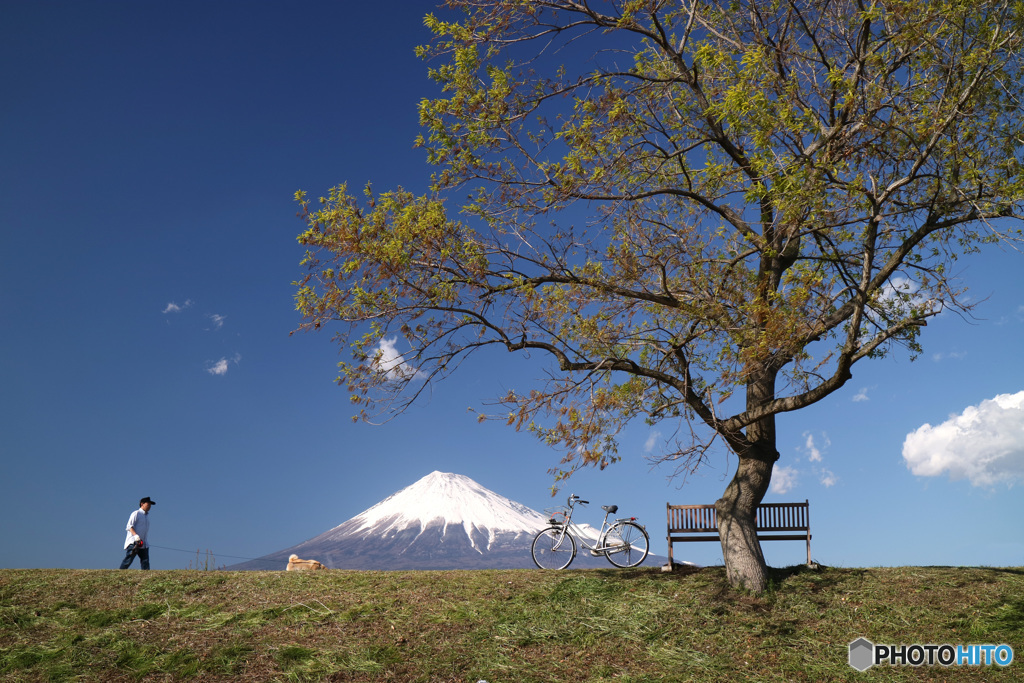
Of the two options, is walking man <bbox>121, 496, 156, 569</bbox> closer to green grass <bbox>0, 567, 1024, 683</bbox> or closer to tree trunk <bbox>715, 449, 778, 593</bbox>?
green grass <bbox>0, 567, 1024, 683</bbox>

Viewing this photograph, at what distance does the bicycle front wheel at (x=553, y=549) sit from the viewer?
44.2 ft

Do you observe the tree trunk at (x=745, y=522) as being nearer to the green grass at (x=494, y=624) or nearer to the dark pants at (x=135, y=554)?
the green grass at (x=494, y=624)

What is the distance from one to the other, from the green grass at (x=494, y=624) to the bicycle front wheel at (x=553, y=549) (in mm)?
1241

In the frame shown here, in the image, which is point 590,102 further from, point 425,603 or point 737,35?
point 425,603

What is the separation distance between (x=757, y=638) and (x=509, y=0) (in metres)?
10.00

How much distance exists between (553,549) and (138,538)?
9.31 metres

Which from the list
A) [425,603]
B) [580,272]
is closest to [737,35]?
[580,272]

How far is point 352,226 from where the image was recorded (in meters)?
9.69

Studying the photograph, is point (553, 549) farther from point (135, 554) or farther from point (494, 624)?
point (135, 554)

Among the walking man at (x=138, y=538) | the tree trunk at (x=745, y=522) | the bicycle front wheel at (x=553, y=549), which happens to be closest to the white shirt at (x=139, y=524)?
the walking man at (x=138, y=538)

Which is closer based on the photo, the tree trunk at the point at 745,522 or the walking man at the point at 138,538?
the tree trunk at the point at 745,522

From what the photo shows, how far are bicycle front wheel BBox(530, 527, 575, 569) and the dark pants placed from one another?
878 centimetres

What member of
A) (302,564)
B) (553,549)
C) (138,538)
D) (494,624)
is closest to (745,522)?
(553,549)

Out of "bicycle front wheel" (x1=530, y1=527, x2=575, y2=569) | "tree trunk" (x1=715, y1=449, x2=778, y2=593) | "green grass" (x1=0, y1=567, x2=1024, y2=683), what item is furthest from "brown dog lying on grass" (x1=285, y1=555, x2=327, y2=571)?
"tree trunk" (x1=715, y1=449, x2=778, y2=593)
